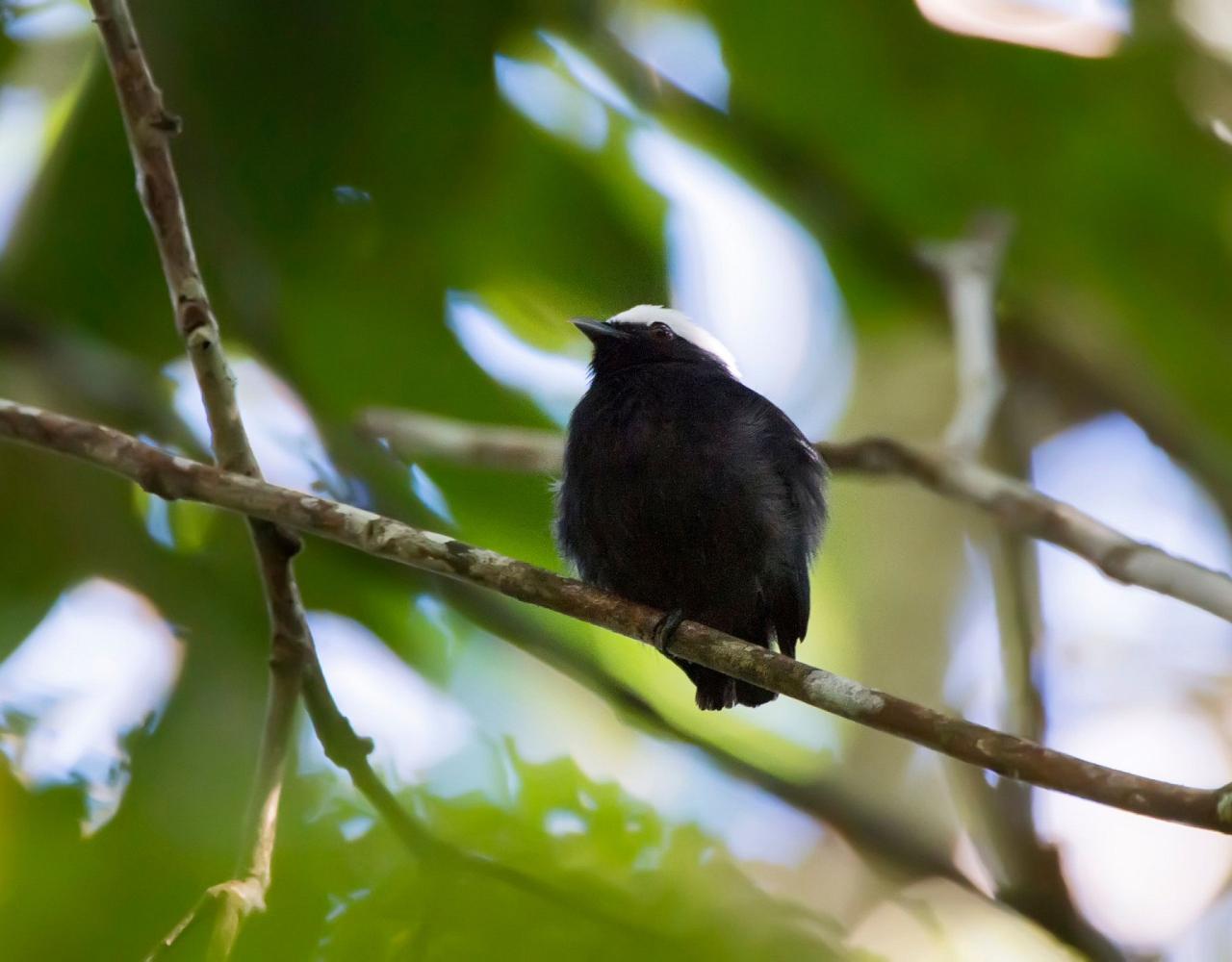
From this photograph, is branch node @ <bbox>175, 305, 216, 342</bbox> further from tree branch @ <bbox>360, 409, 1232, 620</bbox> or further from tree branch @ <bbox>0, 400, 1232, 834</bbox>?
tree branch @ <bbox>360, 409, 1232, 620</bbox>

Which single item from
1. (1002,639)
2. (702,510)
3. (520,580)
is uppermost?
(1002,639)

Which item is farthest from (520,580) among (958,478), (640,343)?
(640,343)

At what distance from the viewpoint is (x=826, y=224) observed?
4797mm

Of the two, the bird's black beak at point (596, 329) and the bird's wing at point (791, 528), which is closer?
the bird's wing at point (791, 528)

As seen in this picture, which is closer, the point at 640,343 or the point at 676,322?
the point at 640,343

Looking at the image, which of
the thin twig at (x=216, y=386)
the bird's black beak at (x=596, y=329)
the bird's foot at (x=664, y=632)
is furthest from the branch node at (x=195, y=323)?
the bird's black beak at (x=596, y=329)

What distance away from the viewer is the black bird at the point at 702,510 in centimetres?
372

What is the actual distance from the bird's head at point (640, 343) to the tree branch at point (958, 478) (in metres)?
0.34

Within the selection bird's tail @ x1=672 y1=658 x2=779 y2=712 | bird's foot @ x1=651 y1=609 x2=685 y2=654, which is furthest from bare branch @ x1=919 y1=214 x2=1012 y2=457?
bird's foot @ x1=651 y1=609 x2=685 y2=654

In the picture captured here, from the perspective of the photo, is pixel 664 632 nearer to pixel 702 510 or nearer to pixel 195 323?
pixel 702 510

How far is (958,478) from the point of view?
3980 mm

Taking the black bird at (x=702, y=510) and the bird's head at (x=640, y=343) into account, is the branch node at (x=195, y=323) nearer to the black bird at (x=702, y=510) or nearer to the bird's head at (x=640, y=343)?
the black bird at (x=702, y=510)

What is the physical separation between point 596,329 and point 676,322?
0.53 m

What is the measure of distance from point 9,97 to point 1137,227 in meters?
3.62
